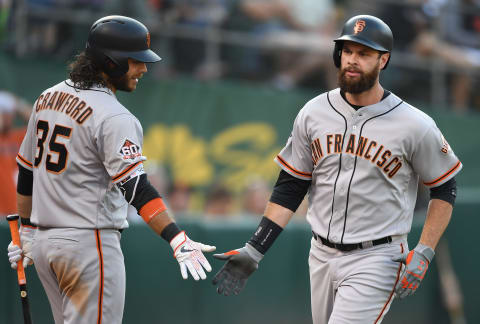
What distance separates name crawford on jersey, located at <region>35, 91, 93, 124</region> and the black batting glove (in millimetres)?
1072

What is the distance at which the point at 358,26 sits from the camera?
15.1 feet

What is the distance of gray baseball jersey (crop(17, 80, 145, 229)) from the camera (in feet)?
14.3

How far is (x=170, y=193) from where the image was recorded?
28.3 feet

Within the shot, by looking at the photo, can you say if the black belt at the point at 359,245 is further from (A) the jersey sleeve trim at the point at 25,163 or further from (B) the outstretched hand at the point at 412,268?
(A) the jersey sleeve trim at the point at 25,163

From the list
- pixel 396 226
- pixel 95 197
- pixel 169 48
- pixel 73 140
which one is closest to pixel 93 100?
pixel 73 140

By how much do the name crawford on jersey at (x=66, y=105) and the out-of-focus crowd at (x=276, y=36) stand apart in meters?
3.43

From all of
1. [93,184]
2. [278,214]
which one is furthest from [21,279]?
[278,214]

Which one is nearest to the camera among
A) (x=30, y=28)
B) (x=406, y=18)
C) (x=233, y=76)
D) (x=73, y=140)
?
(x=73, y=140)

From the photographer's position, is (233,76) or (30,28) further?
(233,76)

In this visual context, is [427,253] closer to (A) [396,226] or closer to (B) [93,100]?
(A) [396,226]

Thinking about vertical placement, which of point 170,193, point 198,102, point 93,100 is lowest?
point 170,193

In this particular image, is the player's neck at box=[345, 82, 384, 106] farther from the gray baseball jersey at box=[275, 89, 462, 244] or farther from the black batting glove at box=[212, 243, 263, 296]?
the black batting glove at box=[212, 243, 263, 296]

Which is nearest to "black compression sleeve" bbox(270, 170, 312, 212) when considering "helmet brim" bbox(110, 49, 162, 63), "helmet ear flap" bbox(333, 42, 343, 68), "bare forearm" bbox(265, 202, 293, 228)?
"bare forearm" bbox(265, 202, 293, 228)

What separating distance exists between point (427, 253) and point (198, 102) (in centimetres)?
484
